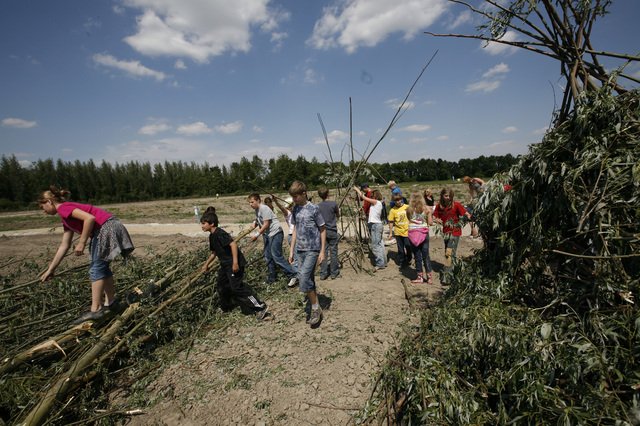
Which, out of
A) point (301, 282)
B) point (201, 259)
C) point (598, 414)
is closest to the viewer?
point (598, 414)

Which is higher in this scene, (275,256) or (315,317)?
(275,256)

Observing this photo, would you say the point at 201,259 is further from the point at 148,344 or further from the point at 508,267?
the point at 508,267

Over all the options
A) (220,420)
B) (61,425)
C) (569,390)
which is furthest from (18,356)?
(569,390)

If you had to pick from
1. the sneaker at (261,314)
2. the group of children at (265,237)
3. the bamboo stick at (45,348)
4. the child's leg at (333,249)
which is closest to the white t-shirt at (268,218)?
the group of children at (265,237)

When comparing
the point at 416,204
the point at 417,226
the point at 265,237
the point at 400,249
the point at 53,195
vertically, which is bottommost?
the point at 400,249

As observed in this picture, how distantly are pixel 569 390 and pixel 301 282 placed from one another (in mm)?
2775

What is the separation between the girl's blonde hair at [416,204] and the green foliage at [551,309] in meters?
2.20

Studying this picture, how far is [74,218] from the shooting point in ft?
12.7

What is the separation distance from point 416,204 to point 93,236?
194 inches

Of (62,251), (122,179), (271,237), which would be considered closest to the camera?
(62,251)

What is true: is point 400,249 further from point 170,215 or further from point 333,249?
point 170,215

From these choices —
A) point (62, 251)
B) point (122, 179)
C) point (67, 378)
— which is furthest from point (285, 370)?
point (122, 179)

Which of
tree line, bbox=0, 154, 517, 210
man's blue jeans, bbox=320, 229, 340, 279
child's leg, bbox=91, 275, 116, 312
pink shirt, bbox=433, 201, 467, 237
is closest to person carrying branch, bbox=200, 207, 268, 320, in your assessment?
child's leg, bbox=91, 275, 116, 312

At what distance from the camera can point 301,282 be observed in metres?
4.04
